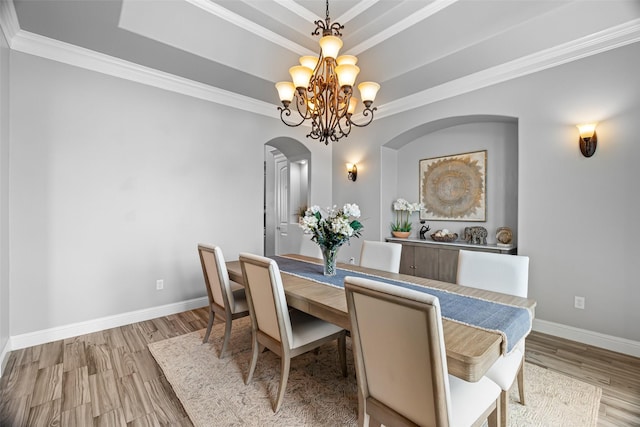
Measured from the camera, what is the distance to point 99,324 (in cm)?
301

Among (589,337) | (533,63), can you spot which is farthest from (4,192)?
(589,337)

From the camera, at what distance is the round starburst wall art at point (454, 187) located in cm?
380

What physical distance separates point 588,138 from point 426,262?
2.03 m

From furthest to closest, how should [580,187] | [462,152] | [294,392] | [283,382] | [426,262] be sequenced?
1. [462,152]
2. [426,262]
3. [580,187]
4. [294,392]
5. [283,382]

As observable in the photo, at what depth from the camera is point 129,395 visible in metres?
1.98

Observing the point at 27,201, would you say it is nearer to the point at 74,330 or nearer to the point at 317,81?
the point at 74,330

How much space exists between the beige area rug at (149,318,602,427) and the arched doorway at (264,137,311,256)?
3.52m

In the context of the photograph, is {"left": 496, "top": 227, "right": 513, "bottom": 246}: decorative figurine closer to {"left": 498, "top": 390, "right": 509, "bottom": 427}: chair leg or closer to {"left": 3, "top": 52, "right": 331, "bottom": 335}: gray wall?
{"left": 498, "top": 390, "right": 509, "bottom": 427}: chair leg

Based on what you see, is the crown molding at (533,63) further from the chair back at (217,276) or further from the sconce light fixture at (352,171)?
the chair back at (217,276)

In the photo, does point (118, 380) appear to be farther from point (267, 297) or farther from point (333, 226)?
point (333, 226)

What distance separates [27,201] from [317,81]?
9.23ft

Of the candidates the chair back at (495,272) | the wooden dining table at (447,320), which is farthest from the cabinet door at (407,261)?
the chair back at (495,272)

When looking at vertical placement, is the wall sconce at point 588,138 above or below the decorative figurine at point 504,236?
above

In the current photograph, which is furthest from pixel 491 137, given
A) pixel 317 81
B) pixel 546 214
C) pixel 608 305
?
pixel 317 81
